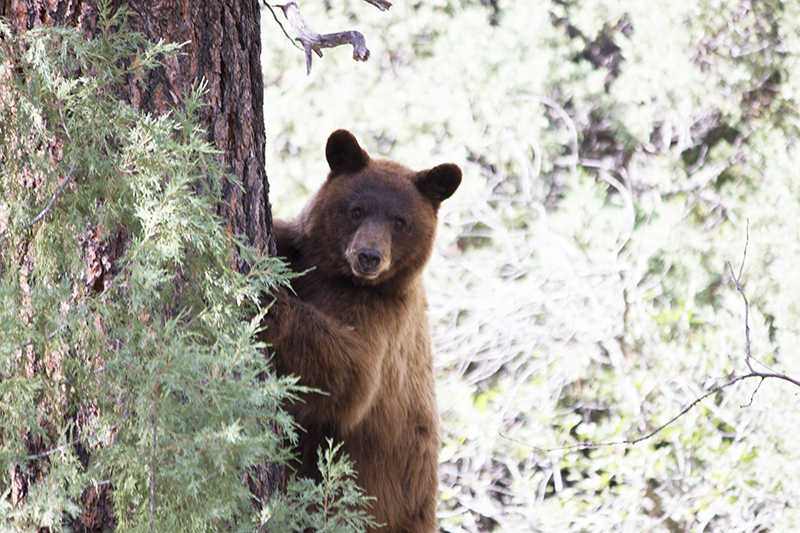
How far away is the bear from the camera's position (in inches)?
121

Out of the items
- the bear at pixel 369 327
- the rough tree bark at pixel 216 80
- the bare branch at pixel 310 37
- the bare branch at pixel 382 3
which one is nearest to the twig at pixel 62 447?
the rough tree bark at pixel 216 80

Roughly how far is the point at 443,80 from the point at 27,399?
31.1 ft

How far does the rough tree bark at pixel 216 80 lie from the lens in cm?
207

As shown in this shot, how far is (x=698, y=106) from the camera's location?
1061 cm

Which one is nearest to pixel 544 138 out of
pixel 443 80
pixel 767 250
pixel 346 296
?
pixel 443 80

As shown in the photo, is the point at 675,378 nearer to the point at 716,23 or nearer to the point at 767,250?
the point at 767,250

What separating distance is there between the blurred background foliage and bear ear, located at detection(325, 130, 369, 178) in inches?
161

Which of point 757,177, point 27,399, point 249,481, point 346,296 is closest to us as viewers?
point 27,399

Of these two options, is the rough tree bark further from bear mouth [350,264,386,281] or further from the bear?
bear mouth [350,264,386,281]

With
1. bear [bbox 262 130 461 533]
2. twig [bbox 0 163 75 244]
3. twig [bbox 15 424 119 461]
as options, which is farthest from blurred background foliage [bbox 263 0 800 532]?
twig [bbox 0 163 75 244]

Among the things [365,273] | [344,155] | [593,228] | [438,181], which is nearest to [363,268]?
[365,273]

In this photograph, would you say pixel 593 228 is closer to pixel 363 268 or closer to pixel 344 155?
pixel 344 155

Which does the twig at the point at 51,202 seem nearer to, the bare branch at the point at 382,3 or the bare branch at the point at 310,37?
the bare branch at the point at 310,37

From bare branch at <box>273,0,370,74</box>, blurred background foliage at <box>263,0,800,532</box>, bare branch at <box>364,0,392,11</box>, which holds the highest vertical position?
bare branch at <box>364,0,392,11</box>
